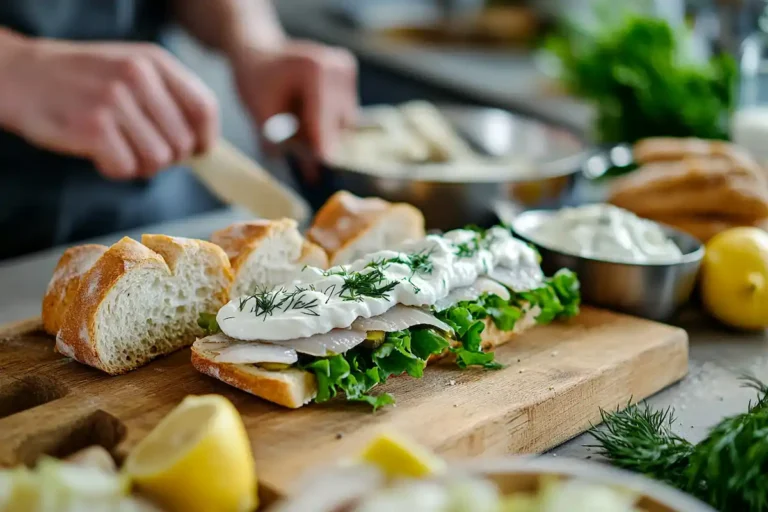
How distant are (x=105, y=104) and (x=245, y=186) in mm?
557

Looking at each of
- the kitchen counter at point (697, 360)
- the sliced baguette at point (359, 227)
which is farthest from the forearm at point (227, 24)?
the sliced baguette at point (359, 227)

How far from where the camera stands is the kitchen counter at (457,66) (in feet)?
17.3

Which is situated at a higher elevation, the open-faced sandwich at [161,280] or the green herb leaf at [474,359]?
the open-faced sandwich at [161,280]

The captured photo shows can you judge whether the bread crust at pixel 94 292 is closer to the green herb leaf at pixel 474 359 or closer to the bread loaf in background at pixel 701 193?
the green herb leaf at pixel 474 359

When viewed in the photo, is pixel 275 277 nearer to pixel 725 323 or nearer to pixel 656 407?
pixel 656 407

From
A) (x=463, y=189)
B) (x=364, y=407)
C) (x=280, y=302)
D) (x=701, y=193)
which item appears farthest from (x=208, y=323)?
(x=701, y=193)

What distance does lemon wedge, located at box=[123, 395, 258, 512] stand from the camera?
137 centimetres

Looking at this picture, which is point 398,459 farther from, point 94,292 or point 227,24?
point 227,24

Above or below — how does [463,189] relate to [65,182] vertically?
above

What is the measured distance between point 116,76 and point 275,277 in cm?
105

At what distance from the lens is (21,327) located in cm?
232

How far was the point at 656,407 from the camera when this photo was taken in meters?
2.16

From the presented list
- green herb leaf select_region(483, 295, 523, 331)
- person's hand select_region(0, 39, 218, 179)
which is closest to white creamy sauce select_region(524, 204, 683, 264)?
green herb leaf select_region(483, 295, 523, 331)

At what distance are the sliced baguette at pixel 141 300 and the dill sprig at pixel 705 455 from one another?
1074 millimetres
